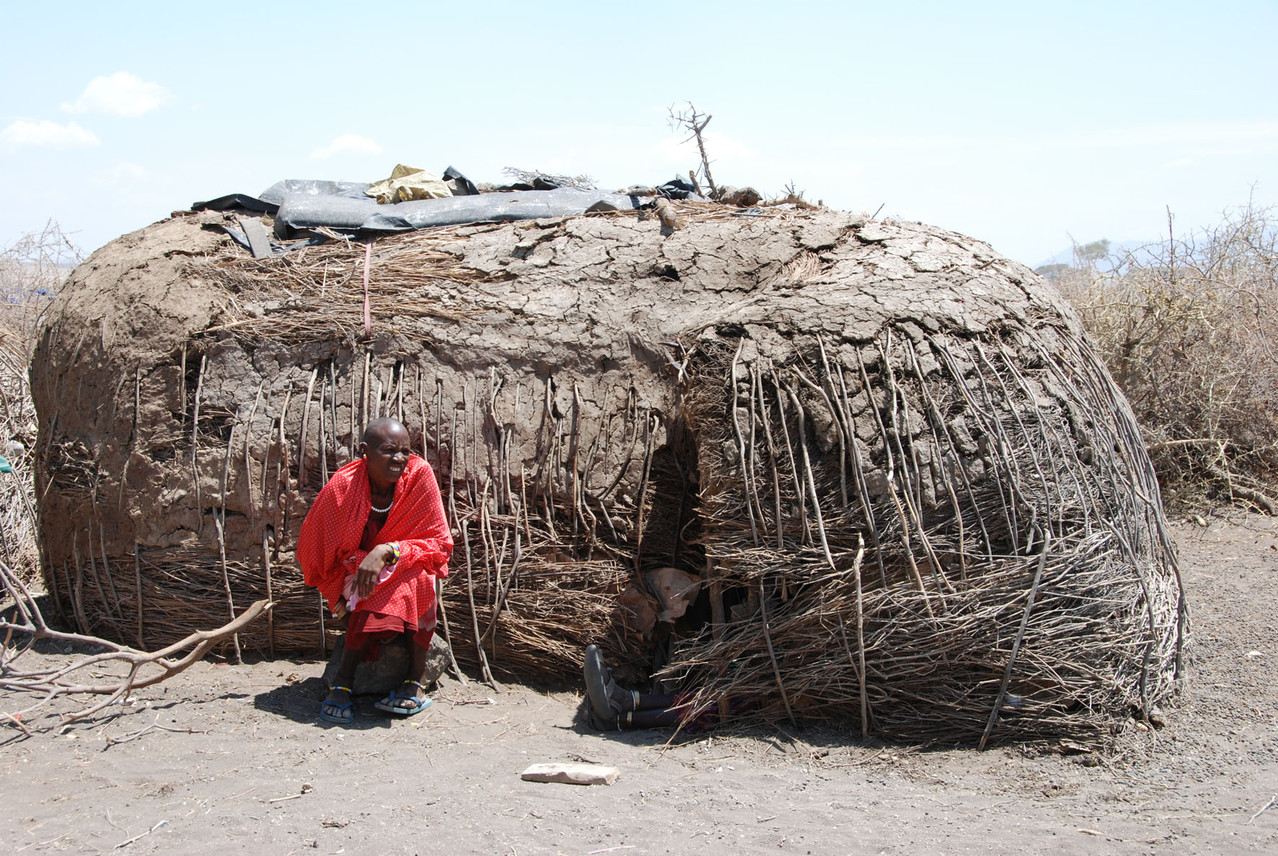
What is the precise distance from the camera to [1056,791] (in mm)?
3348

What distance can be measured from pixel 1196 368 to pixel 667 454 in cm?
585

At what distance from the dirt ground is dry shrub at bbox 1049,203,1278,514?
3886 mm

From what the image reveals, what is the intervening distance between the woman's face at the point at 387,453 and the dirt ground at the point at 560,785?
1.09 meters

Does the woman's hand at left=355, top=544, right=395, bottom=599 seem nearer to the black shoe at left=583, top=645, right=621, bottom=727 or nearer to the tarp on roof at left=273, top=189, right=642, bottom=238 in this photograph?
the black shoe at left=583, top=645, right=621, bottom=727

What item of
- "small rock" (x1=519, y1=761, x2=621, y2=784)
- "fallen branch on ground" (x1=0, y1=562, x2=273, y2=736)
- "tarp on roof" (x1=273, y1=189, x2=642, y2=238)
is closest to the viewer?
"small rock" (x1=519, y1=761, x2=621, y2=784)

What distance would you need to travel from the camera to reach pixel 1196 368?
26.0ft

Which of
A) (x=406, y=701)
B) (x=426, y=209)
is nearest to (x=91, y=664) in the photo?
(x=406, y=701)

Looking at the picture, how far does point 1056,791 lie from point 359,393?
3.45 meters

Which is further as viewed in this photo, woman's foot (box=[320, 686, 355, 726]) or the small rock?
woman's foot (box=[320, 686, 355, 726])

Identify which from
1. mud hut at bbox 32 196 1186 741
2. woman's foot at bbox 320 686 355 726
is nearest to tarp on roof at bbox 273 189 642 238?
mud hut at bbox 32 196 1186 741

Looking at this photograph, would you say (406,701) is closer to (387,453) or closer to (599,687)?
(599,687)

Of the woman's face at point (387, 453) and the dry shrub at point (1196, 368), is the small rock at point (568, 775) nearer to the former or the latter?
the woman's face at point (387, 453)

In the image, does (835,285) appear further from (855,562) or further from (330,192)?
(330,192)

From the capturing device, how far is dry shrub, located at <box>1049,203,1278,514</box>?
771cm
